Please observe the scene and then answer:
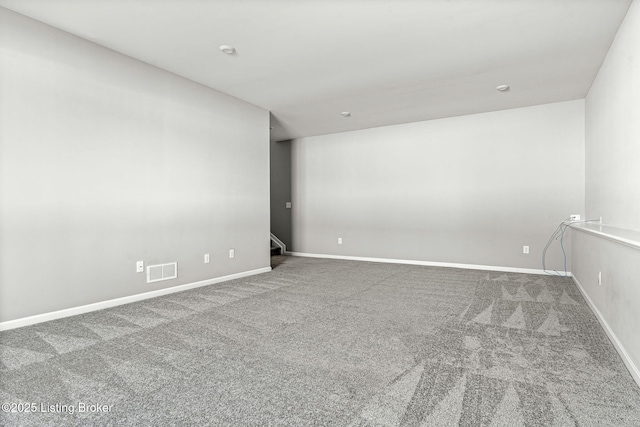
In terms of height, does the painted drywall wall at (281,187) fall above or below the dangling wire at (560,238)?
above

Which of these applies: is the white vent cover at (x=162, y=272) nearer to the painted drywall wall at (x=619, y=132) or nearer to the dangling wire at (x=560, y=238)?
the painted drywall wall at (x=619, y=132)

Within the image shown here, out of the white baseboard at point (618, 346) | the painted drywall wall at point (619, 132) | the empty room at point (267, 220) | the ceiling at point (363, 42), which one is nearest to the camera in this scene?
the empty room at point (267, 220)

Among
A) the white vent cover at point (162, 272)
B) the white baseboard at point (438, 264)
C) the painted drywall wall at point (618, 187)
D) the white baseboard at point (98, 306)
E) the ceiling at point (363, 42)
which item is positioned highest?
the ceiling at point (363, 42)

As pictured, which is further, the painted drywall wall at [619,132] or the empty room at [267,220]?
the painted drywall wall at [619,132]

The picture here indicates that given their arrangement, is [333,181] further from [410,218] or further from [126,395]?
[126,395]

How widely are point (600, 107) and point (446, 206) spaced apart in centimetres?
264

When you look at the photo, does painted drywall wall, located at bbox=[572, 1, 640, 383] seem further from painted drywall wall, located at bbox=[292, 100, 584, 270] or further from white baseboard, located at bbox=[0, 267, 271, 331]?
white baseboard, located at bbox=[0, 267, 271, 331]

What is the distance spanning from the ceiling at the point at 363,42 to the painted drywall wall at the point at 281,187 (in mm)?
2987

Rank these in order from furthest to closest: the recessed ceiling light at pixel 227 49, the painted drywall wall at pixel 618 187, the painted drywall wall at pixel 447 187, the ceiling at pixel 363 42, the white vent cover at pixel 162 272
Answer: the painted drywall wall at pixel 447 187
the white vent cover at pixel 162 272
the recessed ceiling light at pixel 227 49
the ceiling at pixel 363 42
the painted drywall wall at pixel 618 187

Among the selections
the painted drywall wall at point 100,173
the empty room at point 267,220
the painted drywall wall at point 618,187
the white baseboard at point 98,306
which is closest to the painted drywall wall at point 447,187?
the empty room at point 267,220

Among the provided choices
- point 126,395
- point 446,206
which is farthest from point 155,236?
point 446,206

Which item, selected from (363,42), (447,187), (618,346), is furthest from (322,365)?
(447,187)

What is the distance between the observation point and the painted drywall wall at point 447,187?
5246mm

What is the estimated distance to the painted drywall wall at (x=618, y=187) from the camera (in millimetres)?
2211
